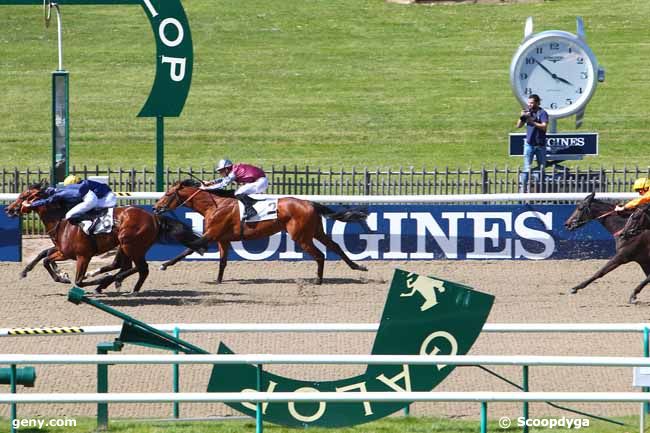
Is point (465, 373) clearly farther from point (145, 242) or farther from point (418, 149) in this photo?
point (418, 149)

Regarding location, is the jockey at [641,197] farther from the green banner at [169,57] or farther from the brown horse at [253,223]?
the green banner at [169,57]

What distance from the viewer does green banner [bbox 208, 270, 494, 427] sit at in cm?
1057

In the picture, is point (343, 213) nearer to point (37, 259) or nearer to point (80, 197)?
point (80, 197)

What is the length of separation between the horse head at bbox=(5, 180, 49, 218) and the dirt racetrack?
102 cm

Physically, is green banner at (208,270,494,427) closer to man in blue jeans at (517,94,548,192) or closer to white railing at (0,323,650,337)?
white railing at (0,323,650,337)

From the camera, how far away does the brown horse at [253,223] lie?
18594 mm

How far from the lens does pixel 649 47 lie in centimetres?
3778

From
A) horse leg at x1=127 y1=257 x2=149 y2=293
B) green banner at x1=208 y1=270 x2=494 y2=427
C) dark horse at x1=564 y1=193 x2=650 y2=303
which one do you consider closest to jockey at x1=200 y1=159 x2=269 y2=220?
horse leg at x1=127 y1=257 x2=149 y2=293

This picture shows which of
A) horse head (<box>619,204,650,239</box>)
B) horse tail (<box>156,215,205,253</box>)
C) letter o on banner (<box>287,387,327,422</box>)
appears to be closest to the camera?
letter o on banner (<box>287,387,327,422</box>)

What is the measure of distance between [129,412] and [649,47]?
93.6ft

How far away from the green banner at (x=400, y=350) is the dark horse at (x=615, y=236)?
689cm

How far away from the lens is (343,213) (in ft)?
61.3

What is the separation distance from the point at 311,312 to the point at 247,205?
8.67 feet

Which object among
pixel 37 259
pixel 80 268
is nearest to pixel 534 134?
pixel 80 268
